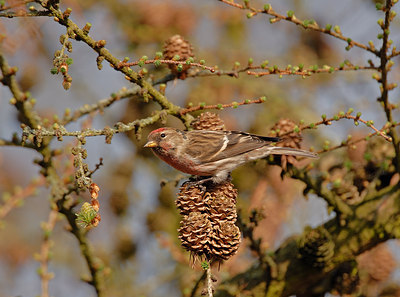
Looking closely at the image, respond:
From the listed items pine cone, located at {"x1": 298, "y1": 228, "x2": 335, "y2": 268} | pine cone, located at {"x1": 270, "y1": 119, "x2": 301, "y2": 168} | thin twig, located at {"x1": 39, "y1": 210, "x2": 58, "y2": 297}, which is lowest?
pine cone, located at {"x1": 298, "y1": 228, "x2": 335, "y2": 268}

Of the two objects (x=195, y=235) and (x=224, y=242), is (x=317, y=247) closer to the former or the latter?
(x=224, y=242)

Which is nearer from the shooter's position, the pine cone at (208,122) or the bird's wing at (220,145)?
the pine cone at (208,122)

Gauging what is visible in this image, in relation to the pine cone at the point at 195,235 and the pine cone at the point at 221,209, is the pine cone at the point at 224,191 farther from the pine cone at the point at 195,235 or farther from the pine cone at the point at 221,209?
the pine cone at the point at 195,235

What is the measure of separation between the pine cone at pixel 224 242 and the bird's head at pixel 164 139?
1.34 m

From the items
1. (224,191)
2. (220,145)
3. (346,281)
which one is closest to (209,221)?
(224,191)

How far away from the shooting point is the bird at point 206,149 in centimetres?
408

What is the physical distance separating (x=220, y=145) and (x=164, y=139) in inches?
24.1

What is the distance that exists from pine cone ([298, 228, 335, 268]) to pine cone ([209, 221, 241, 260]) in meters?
0.92

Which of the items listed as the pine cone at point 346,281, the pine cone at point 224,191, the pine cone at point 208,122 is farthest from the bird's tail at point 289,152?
the pine cone at point 346,281

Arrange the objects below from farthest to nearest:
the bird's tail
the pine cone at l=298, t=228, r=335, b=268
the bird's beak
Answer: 1. the bird's beak
2. the bird's tail
3. the pine cone at l=298, t=228, r=335, b=268

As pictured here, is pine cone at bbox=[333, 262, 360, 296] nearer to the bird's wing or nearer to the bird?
the bird

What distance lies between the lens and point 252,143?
14.8 ft

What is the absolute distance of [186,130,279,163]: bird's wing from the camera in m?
4.29

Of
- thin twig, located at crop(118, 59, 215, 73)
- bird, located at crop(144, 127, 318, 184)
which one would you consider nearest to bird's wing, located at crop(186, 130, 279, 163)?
bird, located at crop(144, 127, 318, 184)
